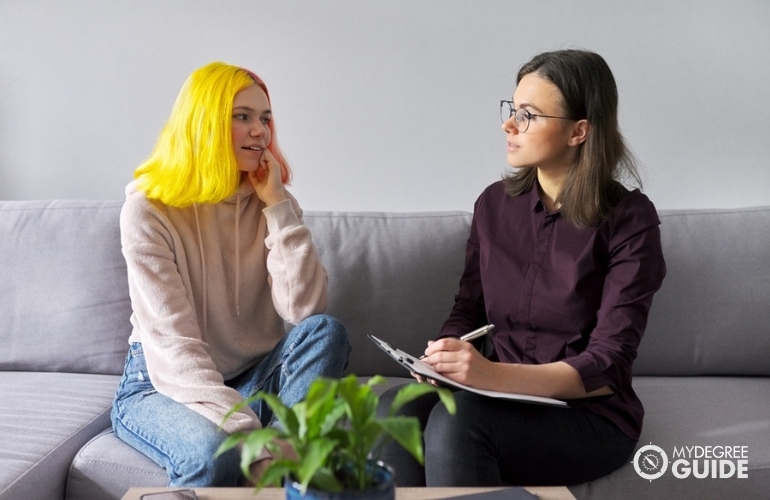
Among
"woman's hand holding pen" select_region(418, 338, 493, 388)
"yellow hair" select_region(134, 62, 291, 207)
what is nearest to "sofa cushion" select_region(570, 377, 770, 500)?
"woman's hand holding pen" select_region(418, 338, 493, 388)

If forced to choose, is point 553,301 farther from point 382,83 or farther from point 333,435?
point 382,83

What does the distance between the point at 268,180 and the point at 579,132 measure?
689 mm

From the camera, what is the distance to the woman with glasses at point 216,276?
5.32ft

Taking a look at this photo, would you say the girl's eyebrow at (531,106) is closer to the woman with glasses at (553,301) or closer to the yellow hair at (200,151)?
the woman with glasses at (553,301)

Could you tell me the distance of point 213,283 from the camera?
1801mm

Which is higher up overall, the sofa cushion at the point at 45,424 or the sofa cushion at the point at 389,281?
the sofa cushion at the point at 389,281

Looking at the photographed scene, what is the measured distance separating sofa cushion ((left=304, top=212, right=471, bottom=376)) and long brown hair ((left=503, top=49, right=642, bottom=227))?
19.5 inches

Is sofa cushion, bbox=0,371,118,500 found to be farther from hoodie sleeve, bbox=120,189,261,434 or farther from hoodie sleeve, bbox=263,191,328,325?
hoodie sleeve, bbox=263,191,328,325

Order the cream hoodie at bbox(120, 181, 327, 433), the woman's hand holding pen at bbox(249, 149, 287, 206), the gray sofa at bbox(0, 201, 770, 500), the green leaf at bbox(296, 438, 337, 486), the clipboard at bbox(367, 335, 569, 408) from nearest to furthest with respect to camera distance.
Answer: the green leaf at bbox(296, 438, 337, 486)
the clipboard at bbox(367, 335, 569, 408)
the cream hoodie at bbox(120, 181, 327, 433)
the woman's hand holding pen at bbox(249, 149, 287, 206)
the gray sofa at bbox(0, 201, 770, 500)

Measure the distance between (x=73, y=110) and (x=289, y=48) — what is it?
665mm

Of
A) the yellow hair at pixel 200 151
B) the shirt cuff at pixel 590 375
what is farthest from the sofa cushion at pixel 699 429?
the yellow hair at pixel 200 151

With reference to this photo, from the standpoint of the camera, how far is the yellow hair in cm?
176

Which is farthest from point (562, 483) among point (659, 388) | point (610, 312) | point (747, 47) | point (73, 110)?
point (73, 110)

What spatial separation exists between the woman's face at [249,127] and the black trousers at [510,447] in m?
0.71
